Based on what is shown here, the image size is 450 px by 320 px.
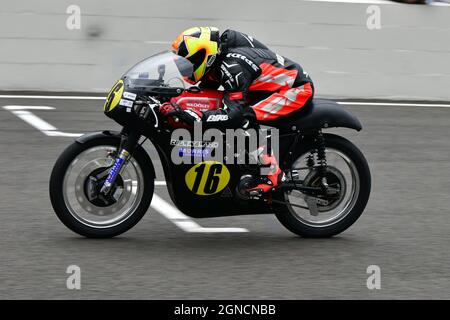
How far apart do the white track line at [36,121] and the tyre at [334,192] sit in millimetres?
4595

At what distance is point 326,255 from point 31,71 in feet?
26.1

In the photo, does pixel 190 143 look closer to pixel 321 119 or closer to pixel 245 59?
pixel 245 59

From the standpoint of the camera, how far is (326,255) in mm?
7922

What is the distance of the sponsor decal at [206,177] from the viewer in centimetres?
803

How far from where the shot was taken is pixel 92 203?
26.3 ft

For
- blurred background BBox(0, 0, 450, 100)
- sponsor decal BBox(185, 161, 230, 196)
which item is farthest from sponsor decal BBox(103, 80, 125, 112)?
blurred background BBox(0, 0, 450, 100)

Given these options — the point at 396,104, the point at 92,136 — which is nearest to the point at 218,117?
the point at 92,136

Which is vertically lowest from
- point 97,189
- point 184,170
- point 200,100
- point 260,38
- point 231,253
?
point 231,253

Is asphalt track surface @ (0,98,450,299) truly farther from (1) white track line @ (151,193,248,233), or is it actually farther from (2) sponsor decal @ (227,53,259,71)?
(2) sponsor decal @ (227,53,259,71)

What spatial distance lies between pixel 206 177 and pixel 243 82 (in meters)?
0.72

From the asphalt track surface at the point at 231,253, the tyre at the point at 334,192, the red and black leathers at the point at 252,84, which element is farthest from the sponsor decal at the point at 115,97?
the tyre at the point at 334,192

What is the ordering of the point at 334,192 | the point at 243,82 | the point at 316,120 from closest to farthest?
the point at 243,82
the point at 316,120
the point at 334,192

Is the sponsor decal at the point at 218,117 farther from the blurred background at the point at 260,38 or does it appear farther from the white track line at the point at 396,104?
the white track line at the point at 396,104
